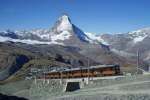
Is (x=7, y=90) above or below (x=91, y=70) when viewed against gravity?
below

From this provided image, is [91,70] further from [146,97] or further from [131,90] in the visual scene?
[146,97]

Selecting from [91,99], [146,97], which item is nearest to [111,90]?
[91,99]

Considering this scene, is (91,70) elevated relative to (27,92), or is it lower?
elevated

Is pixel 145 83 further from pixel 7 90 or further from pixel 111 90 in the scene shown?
pixel 7 90

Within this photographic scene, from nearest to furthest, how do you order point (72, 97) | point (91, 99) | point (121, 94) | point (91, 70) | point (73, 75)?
point (121, 94)
point (91, 99)
point (72, 97)
point (91, 70)
point (73, 75)

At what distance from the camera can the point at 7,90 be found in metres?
Answer: 140

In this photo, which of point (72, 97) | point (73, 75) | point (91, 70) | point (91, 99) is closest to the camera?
point (91, 99)

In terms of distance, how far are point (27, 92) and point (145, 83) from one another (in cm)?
7262

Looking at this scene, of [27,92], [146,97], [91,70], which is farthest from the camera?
[27,92]

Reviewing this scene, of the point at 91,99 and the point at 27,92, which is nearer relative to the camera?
the point at 91,99

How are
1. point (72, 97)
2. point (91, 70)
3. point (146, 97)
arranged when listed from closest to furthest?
point (146, 97), point (72, 97), point (91, 70)

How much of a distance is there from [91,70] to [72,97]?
29.4 meters

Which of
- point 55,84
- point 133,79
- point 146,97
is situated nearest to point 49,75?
point 55,84

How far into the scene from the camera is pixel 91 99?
50.2 m
